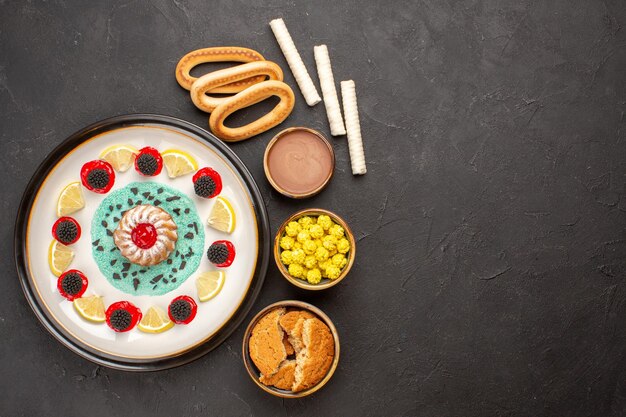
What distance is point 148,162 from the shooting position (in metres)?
3.27

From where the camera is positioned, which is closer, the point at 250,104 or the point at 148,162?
the point at 148,162

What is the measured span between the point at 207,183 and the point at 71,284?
3.32 feet

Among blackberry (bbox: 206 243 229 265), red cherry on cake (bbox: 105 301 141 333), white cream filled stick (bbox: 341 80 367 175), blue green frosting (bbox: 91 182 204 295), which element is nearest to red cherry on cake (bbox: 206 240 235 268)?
blackberry (bbox: 206 243 229 265)

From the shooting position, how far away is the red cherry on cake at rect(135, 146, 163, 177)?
328 cm

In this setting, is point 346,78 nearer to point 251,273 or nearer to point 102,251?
point 251,273

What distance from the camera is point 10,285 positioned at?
3.52 m

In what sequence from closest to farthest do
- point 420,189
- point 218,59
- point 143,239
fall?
point 143,239 → point 218,59 → point 420,189

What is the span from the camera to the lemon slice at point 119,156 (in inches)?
131

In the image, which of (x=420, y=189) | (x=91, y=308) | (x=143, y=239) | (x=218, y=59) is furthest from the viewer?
(x=420, y=189)

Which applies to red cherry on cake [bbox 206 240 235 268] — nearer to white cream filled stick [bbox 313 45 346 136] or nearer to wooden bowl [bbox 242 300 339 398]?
wooden bowl [bbox 242 300 339 398]

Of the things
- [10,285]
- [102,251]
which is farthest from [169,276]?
[10,285]

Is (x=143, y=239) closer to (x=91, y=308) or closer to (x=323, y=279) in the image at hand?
(x=91, y=308)

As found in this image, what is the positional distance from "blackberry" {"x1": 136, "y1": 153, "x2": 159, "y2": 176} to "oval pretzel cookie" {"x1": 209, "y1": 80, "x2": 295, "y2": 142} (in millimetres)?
424

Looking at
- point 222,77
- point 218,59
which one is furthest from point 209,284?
point 218,59
